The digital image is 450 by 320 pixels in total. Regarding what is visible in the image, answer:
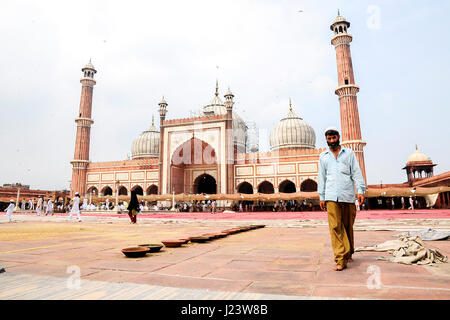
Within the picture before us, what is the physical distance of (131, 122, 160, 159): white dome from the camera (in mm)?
34375

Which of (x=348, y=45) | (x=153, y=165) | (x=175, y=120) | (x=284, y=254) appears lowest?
(x=284, y=254)

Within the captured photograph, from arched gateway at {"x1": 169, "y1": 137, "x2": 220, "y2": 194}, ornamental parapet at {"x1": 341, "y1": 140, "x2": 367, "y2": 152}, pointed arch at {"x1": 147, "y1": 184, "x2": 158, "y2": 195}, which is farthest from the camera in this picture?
pointed arch at {"x1": 147, "y1": 184, "x2": 158, "y2": 195}

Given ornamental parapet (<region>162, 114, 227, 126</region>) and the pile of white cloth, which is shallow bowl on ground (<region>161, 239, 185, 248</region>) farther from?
ornamental parapet (<region>162, 114, 227, 126</region>)

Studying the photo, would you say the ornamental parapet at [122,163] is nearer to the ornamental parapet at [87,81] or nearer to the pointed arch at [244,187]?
the ornamental parapet at [87,81]

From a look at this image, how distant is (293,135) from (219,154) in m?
8.40

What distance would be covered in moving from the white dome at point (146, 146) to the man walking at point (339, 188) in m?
32.8

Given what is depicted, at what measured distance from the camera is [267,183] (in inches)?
1081

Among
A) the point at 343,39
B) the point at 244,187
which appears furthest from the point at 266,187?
the point at 343,39

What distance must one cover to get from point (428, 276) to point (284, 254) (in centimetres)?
125

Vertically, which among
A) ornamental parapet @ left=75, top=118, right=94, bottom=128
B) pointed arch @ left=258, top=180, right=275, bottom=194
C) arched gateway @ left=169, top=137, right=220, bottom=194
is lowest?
pointed arch @ left=258, top=180, right=275, bottom=194

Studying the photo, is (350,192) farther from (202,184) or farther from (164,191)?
(202,184)

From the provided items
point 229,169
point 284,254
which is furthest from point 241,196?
point 284,254

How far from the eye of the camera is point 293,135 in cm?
2991

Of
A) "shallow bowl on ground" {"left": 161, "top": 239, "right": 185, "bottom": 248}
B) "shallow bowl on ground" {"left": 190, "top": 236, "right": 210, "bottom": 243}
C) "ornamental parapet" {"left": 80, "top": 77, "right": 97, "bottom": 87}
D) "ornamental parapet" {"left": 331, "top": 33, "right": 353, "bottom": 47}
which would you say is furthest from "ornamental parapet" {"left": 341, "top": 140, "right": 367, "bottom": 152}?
"ornamental parapet" {"left": 80, "top": 77, "right": 97, "bottom": 87}
